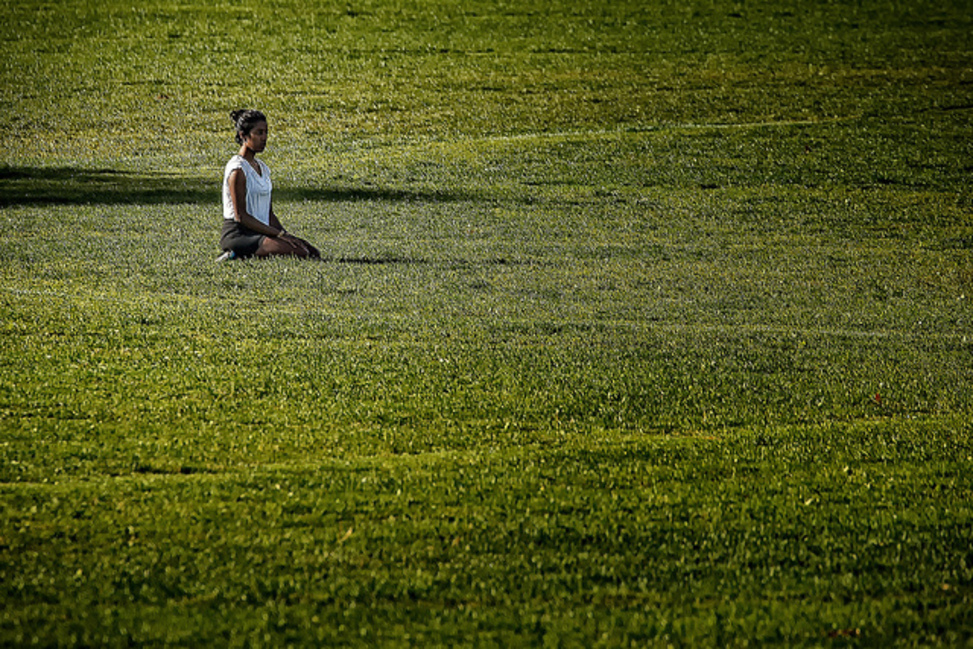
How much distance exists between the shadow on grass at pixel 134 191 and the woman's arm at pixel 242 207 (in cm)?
873

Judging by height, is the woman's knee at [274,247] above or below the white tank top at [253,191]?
below

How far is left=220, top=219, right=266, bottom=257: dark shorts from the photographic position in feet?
58.1

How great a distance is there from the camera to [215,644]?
19.3 feet

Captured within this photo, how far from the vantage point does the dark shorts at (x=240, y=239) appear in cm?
1770

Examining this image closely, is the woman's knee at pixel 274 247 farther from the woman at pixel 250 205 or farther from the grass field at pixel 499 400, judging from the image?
the grass field at pixel 499 400

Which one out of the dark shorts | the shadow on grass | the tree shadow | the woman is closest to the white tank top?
the woman

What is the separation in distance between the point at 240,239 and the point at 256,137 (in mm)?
1555

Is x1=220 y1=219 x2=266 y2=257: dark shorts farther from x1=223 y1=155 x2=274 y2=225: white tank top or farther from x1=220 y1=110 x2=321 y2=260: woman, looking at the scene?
x1=223 y1=155 x2=274 y2=225: white tank top

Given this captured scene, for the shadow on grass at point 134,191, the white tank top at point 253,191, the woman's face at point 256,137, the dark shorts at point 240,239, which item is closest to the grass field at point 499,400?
the shadow on grass at point 134,191

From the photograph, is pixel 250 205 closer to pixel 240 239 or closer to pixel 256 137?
pixel 240 239

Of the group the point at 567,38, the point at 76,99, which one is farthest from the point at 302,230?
the point at 567,38

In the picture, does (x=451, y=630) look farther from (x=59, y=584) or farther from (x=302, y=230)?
(x=302, y=230)

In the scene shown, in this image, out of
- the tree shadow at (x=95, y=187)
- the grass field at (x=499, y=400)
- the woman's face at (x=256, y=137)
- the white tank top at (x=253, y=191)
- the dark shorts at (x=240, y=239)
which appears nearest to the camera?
the grass field at (x=499, y=400)

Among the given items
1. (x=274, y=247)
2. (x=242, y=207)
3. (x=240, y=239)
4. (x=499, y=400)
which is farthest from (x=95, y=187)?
(x=499, y=400)
